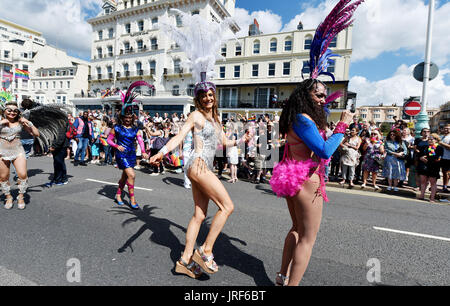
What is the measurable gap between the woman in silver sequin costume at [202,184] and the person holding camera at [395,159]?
6.70 meters

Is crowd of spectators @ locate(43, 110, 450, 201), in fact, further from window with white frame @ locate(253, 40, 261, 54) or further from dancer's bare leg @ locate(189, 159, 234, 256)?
window with white frame @ locate(253, 40, 261, 54)

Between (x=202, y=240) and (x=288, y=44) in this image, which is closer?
(x=202, y=240)

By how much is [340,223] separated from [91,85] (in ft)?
138

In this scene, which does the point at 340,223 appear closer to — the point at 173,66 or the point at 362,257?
the point at 362,257

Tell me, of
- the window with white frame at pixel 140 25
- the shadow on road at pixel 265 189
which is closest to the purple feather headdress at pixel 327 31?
the shadow on road at pixel 265 189

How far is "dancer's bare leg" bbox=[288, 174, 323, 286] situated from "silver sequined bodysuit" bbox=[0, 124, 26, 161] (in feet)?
16.1

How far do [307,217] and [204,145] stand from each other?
123 cm

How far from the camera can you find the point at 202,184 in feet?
7.89

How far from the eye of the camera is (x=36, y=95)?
40.0 m

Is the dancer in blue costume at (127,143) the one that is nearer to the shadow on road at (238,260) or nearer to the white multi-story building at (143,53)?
the shadow on road at (238,260)

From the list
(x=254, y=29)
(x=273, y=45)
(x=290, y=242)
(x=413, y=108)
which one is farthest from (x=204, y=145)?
(x=254, y=29)

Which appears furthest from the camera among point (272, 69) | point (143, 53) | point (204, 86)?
point (143, 53)

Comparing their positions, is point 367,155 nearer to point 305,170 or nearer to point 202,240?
point 202,240
